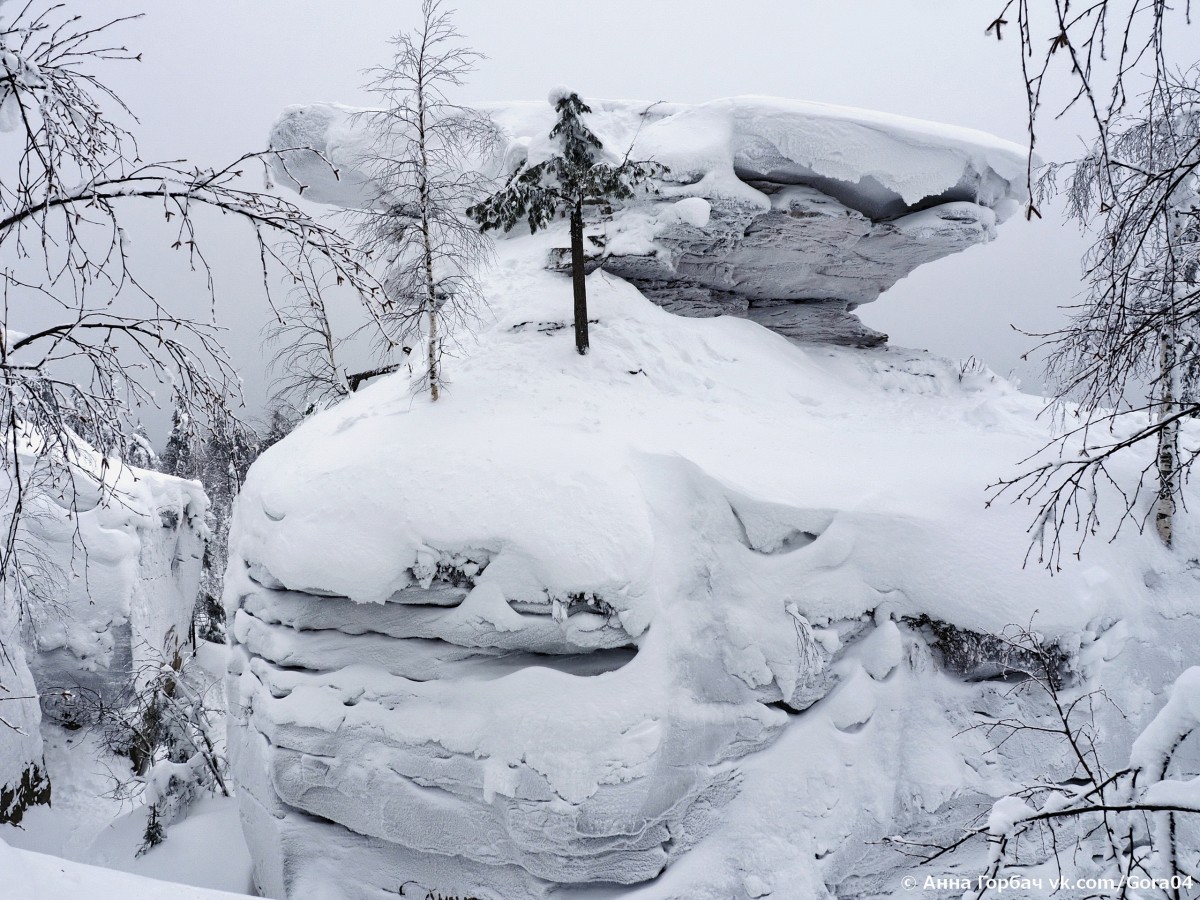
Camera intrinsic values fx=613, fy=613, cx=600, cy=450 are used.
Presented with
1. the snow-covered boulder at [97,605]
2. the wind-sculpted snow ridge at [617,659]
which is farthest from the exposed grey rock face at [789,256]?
the snow-covered boulder at [97,605]

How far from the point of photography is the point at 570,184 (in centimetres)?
1195

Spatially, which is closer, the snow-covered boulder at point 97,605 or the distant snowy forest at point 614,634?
the distant snowy forest at point 614,634

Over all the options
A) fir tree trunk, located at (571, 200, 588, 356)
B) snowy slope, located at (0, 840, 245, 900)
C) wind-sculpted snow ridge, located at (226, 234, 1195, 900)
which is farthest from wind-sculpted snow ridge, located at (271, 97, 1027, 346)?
snowy slope, located at (0, 840, 245, 900)

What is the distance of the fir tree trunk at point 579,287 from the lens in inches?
472

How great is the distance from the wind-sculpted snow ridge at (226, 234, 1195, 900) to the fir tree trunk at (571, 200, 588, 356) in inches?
143

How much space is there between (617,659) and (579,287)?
24.5 feet

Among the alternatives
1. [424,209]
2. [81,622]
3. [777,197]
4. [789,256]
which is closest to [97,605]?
[81,622]

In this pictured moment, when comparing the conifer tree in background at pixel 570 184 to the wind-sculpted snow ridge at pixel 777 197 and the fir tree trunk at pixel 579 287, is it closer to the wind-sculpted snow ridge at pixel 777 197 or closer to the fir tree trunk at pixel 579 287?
the fir tree trunk at pixel 579 287

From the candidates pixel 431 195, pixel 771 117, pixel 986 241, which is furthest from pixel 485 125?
pixel 986 241

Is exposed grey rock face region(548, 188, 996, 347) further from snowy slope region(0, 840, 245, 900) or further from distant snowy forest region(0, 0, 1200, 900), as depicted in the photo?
snowy slope region(0, 840, 245, 900)

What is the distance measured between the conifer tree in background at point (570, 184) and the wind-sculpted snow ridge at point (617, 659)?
195 inches

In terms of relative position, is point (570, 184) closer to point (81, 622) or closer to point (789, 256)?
point (789, 256)

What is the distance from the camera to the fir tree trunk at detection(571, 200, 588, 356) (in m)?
12.0

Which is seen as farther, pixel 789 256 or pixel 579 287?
pixel 789 256
